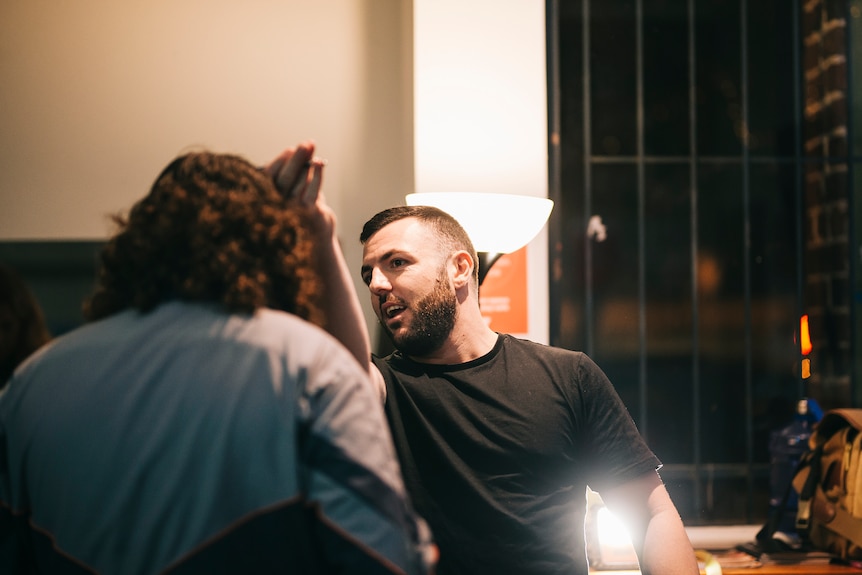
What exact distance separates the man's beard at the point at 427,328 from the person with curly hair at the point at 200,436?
0.75 meters

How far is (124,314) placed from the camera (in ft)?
3.04

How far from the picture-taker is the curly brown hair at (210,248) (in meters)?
0.91

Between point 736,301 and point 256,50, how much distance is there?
1.78 metres

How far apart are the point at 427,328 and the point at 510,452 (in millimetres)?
301

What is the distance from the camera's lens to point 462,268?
6.01ft

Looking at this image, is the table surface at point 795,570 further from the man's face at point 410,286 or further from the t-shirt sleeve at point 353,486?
the t-shirt sleeve at point 353,486

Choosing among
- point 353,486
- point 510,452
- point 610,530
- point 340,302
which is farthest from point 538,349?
point 353,486

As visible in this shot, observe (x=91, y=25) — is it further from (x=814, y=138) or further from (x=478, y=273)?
(x=814, y=138)

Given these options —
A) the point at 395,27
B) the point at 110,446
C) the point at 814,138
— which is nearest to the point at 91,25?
the point at 395,27

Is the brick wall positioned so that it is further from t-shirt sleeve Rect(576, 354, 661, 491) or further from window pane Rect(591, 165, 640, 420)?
t-shirt sleeve Rect(576, 354, 661, 491)

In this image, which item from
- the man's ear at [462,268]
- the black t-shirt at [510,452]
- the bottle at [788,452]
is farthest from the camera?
the bottle at [788,452]

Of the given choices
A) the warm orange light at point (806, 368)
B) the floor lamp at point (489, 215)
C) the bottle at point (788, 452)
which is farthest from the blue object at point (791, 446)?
the floor lamp at point (489, 215)

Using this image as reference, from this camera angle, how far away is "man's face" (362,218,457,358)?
1677 mm

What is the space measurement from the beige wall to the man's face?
0.85 m
